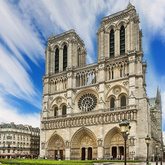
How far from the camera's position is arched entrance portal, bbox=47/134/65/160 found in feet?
170

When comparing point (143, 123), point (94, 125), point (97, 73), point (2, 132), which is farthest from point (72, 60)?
point (2, 132)

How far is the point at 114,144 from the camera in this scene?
4494 cm

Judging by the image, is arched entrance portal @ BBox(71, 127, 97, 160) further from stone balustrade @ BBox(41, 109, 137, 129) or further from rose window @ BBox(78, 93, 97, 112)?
rose window @ BBox(78, 93, 97, 112)

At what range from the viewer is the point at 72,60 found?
55.3 metres

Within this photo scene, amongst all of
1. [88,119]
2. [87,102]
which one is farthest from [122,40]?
[88,119]

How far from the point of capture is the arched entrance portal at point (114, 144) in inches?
1745

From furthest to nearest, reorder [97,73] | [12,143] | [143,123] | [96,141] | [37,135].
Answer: [37,135] → [12,143] → [97,73] → [96,141] → [143,123]

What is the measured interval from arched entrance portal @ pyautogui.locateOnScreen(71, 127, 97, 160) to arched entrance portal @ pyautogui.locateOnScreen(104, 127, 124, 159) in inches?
137

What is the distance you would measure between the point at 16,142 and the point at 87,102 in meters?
29.9

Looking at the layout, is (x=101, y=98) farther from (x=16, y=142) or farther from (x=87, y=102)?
(x=16, y=142)

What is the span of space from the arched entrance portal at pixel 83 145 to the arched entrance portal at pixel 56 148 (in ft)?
11.5

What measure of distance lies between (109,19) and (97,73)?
41.1ft

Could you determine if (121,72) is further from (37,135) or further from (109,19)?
(37,135)

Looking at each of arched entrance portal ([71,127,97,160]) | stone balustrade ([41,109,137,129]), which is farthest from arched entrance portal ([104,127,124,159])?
arched entrance portal ([71,127,97,160])
